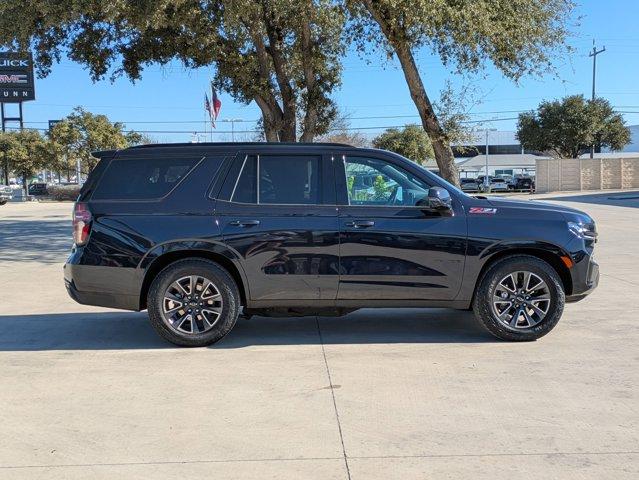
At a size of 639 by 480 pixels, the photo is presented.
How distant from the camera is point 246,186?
6168 millimetres

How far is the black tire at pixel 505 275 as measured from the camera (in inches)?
241

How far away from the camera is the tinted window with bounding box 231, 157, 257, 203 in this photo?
6.14 meters

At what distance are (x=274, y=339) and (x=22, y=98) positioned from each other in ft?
173

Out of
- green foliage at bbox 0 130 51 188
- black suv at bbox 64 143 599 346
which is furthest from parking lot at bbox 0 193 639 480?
green foliage at bbox 0 130 51 188

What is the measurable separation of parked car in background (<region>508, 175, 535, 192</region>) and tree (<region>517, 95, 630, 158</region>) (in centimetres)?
321

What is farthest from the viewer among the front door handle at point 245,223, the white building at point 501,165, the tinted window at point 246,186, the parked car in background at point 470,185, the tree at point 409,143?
the white building at point 501,165

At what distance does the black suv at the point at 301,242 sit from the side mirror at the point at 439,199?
0.07ft

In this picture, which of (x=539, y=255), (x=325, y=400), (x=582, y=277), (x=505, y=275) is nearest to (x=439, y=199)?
(x=505, y=275)

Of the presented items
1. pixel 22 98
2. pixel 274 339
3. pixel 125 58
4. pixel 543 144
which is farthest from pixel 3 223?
pixel 543 144

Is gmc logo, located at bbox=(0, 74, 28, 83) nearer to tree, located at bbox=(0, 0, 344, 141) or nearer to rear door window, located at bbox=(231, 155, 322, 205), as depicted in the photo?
tree, located at bbox=(0, 0, 344, 141)

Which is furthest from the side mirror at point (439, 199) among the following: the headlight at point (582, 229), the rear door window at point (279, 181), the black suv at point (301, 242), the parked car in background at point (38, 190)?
the parked car in background at point (38, 190)

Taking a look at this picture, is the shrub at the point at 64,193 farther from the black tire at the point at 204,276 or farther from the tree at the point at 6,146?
the black tire at the point at 204,276

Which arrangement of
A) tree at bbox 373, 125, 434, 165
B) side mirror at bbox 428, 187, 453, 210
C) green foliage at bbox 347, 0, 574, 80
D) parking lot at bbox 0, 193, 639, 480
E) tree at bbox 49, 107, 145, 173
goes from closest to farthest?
1. parking lot at bbox 0, 193, 639, 480
2. side mirror at bbox 428, 187, 453, 210
3. green foliage at bbox 347, 0, 574, 80
4. tree at bbox 49, 107, 145, 173
5. tree at bbox 373, 125, 434, 165

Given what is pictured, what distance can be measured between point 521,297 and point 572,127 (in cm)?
4903
